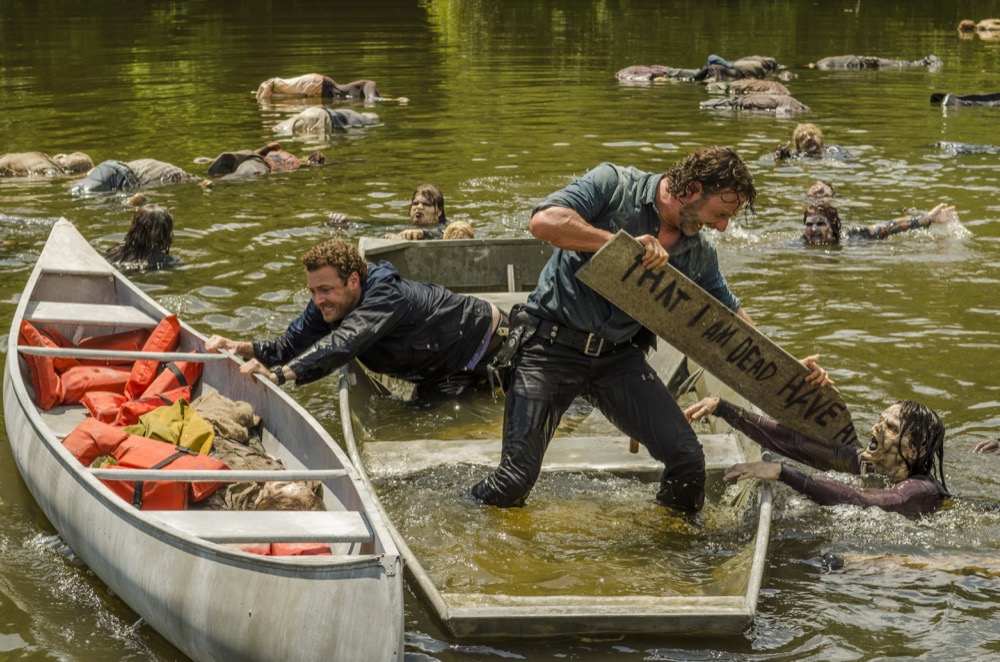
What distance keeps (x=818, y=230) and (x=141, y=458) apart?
907 cm

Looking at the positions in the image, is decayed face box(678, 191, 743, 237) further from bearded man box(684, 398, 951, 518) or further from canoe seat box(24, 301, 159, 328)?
canoe seat box(24, 301, 159, 328)

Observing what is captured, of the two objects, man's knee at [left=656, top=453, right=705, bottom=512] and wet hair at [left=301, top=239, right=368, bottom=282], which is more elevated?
wet hair at [left=301, top=239, right=368, bottom=282]

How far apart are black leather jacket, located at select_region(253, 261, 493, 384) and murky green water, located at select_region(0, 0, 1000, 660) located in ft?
1.85

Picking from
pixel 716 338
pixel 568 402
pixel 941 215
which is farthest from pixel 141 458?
pixel 941 215

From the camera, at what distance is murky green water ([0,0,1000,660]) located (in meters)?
6.86

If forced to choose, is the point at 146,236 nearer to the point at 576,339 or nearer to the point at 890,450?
the point at 576,339

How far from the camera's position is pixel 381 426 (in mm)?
9320

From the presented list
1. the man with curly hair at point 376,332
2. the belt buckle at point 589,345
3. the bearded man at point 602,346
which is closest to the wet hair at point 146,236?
the man with curly hair at point 376,332

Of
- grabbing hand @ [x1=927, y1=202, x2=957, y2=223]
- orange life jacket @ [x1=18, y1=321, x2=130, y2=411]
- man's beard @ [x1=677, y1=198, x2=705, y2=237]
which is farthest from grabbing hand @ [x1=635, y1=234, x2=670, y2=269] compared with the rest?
grabbing hand @ [x1=927, y1=202, x2=957, y2=223]

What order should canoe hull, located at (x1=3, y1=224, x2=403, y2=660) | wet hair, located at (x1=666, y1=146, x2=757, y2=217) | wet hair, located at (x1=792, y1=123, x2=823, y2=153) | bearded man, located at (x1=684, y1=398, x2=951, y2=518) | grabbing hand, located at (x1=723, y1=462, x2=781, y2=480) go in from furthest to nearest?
→ 1. wet hair, located at (x1=792, y1=123, x2=823, y2=153)
2. bearded man, located at (x1=684, y1=398, x2=951, y2=518)
3. grabbing hand, located at (x1=723, y1=462, x2=781, y2=480)
4. wet hair, located at (x1=666, y1=146, x2=757, y2=217)
5. canoe hull, located at (x1=3, y1=224, x2=403, y2=660)

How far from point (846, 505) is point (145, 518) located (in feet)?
13.5

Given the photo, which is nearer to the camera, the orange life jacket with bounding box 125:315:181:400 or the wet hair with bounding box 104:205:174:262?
the orange life jacket with bounding box 125:315:181:400

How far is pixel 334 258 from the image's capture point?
839 centimetres

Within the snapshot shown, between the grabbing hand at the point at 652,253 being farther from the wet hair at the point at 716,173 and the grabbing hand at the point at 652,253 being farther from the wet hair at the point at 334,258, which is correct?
the wet hair at the point at 334,258
